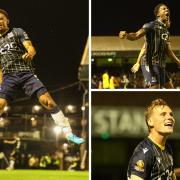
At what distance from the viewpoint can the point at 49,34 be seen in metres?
3.46

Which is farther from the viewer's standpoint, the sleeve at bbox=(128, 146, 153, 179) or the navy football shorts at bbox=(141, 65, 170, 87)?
the navy football shorts at bbox=(141, 65, 170, 87)

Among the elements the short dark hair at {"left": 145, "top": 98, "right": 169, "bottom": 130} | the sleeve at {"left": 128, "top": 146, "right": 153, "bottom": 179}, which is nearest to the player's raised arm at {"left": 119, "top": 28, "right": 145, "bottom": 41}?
the short dark hair at {"left": 145, "top": 98, "right": 169, "bottom": 130}

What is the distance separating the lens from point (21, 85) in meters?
3.34

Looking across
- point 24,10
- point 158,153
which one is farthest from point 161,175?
point 24,10

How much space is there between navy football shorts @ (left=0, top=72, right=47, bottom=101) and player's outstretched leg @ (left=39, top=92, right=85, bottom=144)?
0.06 metres

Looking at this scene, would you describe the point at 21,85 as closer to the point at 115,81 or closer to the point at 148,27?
the point at 115,81

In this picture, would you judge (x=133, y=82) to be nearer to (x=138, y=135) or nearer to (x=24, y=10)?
(x=138, y=135)

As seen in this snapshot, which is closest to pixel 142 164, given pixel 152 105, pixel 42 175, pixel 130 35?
pixel 152 105

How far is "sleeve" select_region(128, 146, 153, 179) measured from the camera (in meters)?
2.70

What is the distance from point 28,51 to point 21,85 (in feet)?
0.94

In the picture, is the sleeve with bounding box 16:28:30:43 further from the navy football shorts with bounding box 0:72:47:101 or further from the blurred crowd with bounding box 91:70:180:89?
the blurred crowd with bounding box 91:70:180:89

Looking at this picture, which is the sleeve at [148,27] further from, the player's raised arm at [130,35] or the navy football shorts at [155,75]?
the navy football shorts at [155,75]

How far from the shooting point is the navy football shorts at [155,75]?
3.36 m

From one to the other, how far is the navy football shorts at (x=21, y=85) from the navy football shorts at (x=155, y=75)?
2.79ft
